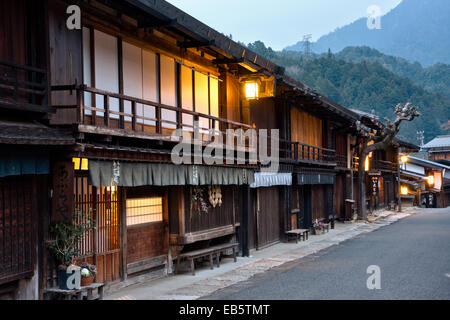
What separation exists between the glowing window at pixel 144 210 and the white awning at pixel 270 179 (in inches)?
220

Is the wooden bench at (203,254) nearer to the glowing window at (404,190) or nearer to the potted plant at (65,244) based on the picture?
the potted plant at (65,244)

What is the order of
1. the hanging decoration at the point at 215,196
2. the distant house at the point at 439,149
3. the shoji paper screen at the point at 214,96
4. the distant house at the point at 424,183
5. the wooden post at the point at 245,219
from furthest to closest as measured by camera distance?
the distant house at the point at 439,149
the distant house at the point at 424,183
the wooden post at the point at 245,219
the shoji paper screen at the point at 214,96
the hanging decoration at the point at 215,196

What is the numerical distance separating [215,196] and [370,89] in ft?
345

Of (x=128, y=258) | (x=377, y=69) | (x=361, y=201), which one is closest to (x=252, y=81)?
(x=128, y=258)

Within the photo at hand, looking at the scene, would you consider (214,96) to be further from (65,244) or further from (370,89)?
(370,89)

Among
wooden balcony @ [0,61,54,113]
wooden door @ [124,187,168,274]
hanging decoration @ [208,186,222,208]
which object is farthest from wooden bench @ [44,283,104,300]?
hanging decoration @ [208,186,222,208]

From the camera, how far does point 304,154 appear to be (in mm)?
27062

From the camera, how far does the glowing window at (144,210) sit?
13195 millimetres

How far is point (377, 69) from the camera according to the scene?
12025 cm

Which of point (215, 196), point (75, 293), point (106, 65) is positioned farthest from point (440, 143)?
point (75, 293)

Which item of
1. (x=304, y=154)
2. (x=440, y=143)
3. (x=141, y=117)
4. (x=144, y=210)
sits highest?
(x=440, y=143)

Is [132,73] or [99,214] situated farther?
[132,73]

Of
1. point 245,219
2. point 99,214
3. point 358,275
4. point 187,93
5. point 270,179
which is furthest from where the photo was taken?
point 270,179

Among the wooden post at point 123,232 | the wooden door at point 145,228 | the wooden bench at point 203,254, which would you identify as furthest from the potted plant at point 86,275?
the wooden bench at point 203,254
